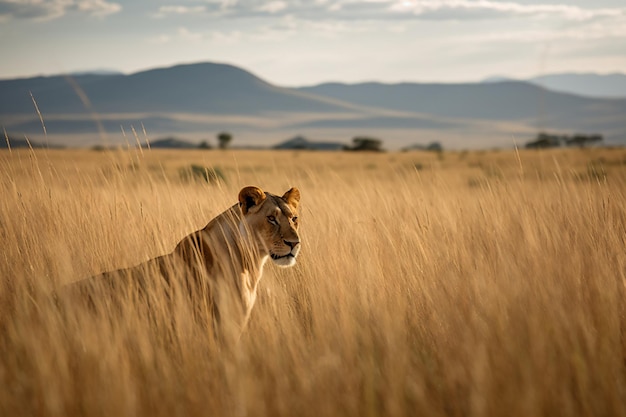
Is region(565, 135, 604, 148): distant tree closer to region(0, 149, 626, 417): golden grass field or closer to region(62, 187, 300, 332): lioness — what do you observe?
region(0, 149, 626, 417): golden grass field

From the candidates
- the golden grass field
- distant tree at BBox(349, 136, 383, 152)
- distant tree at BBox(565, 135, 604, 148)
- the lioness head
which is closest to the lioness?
the lioness head

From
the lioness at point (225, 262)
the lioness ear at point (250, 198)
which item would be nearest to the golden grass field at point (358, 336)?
the lioness at point (225, 262)

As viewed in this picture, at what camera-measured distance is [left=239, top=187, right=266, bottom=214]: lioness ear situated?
15.1 feet

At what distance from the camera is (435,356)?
3.57m

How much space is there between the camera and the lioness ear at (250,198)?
4605 millimetres

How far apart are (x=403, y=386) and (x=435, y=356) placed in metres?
0.50

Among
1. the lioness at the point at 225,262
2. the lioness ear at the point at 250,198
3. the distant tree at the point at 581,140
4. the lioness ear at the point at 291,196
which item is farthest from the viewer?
the distant tree at the point at 581,140

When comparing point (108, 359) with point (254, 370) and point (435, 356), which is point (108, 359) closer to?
point (254, 370)

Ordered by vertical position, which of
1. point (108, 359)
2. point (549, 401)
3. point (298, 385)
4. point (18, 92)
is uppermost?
point (18, 92)

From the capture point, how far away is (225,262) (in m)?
4.29

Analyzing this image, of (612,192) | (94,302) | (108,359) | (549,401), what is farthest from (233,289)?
(612,192)

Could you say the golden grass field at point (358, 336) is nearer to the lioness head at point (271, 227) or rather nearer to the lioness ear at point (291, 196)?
the lioness head at point (271, 227)

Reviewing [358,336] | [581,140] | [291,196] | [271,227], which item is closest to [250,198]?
[271,227]

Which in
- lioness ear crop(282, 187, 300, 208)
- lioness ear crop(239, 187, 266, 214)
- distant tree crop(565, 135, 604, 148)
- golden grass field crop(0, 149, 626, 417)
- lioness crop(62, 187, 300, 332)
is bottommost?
distant tree crop(565, 135, 604, 148)
